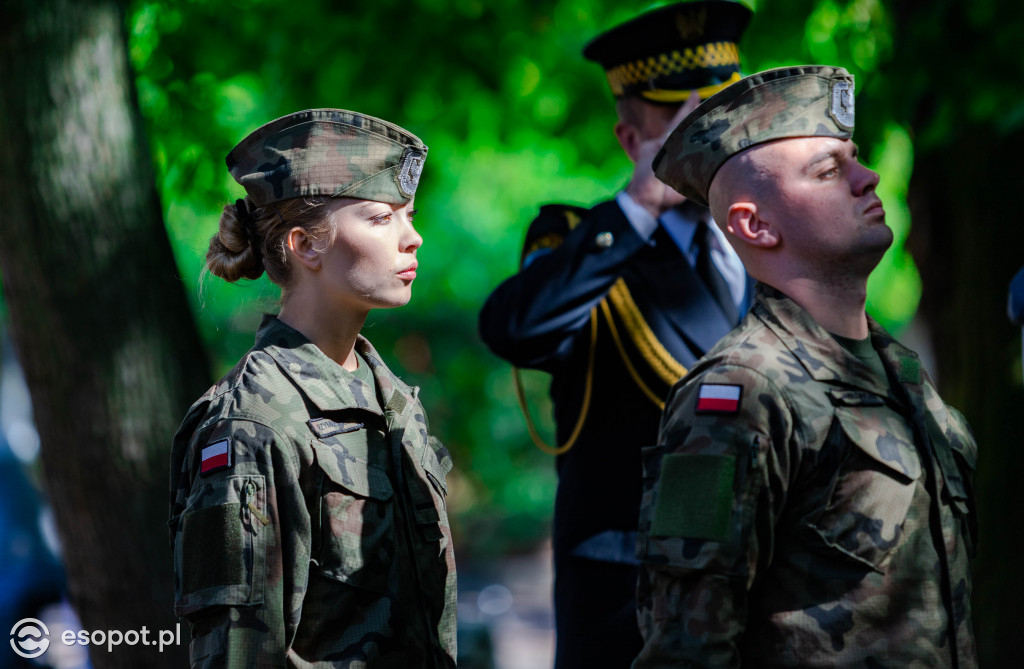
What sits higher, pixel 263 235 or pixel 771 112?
pixel 771 112

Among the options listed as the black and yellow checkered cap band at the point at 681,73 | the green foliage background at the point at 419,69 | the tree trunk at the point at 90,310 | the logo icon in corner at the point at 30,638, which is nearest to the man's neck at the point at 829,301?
the black and yellow checkered cap band at the point at 681,73

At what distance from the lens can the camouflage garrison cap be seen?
318 cm

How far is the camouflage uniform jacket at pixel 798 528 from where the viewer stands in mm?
1968

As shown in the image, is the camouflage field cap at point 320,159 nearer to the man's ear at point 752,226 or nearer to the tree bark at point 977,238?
the man's ear at point 752,226

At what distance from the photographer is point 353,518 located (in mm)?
2186

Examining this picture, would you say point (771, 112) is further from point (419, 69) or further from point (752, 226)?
point (419, 69)

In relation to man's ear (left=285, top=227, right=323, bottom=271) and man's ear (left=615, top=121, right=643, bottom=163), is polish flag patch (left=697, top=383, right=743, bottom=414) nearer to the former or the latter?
man's ear (left=285, top=227, right=323, bottom=271)

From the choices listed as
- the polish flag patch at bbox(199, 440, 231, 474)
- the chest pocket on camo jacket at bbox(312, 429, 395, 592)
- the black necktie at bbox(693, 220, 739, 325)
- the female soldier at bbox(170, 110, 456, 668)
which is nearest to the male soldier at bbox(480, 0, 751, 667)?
the black necktie at bbox(693, 220, 739, 325)

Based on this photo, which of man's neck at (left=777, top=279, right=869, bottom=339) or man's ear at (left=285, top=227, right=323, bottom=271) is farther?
man's ear at (left=285, top=227, right=323, bottom=271)

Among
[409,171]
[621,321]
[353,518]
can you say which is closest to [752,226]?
[409,171]

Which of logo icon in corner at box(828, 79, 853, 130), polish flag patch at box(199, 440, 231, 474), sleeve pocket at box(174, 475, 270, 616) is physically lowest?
sleeve pocket at box(174, 475, 270, 616)

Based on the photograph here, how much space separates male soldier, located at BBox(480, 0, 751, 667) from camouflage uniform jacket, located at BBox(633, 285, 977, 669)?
881 mm

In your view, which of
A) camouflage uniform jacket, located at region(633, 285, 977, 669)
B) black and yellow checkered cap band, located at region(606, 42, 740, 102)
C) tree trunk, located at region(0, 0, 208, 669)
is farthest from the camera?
tree trunk, located at region(0, 0, 208, 669)

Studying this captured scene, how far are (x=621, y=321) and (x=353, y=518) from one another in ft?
3.81
